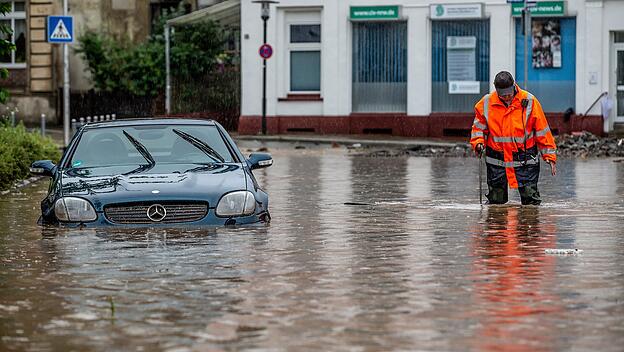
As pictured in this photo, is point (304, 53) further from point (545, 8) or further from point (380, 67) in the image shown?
point (545, 8)

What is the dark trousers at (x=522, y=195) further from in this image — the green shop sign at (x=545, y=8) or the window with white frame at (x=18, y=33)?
the window with white frame at (x=18, y=33)

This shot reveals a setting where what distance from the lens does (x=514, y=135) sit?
711 inches

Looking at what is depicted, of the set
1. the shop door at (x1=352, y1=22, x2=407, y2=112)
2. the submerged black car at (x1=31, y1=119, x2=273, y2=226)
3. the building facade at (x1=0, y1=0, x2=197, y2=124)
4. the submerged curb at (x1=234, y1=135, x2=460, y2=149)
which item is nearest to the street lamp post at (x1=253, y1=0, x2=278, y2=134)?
→ the submerged curb at (x1=234, y1=135, x2=460, y2=149)

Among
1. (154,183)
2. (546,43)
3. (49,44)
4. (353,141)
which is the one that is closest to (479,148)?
(154,183)

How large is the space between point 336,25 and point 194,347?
1400 inches

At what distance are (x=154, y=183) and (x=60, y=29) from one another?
1820 centimetres

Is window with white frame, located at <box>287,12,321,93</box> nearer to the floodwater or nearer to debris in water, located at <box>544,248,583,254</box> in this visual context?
the floodwater

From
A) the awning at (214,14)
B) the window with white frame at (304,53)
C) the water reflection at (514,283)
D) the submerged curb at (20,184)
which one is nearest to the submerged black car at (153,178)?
the water reflection at (514,283)

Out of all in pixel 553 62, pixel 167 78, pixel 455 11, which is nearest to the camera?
pixel 553 62

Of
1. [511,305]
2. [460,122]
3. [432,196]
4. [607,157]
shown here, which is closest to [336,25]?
[460,122]

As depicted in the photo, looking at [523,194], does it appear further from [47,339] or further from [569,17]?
[569,17]

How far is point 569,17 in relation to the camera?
41875 mm

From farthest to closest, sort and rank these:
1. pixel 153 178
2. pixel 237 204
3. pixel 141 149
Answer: pixel 141 149 < pixel 153 178 < pixel 237 204

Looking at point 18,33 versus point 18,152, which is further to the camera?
point 18,33
